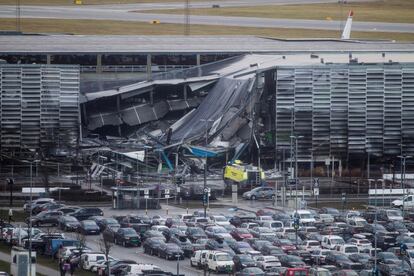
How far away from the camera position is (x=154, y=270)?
50.2 meters

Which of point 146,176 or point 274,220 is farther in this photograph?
point 146,176

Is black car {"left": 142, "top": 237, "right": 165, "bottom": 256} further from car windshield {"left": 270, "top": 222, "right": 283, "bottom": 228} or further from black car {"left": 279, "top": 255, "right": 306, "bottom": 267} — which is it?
car windshield {"left": 270, "top": 222, "right": 283, "bottom": 228}

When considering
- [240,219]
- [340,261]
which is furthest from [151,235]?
[340,261]

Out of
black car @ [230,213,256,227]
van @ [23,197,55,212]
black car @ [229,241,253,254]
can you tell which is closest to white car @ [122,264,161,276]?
black car @ [229,241,253,254]

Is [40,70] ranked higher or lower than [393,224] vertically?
higher

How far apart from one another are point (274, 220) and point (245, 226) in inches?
73.8

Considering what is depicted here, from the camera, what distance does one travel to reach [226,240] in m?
58.6

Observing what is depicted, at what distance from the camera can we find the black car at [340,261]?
5397 centimetres

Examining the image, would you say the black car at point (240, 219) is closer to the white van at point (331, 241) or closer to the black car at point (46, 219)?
the white van at point (331, 241)

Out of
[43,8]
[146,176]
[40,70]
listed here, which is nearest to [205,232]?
[146,176]

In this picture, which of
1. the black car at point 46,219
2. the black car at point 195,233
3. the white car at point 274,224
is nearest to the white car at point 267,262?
the black car at point 195,233

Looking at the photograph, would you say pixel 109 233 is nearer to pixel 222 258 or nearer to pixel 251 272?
pixel 222 258

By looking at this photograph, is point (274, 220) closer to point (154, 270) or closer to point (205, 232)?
point (205, 232)

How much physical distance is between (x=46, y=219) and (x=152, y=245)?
7935 millimetres
